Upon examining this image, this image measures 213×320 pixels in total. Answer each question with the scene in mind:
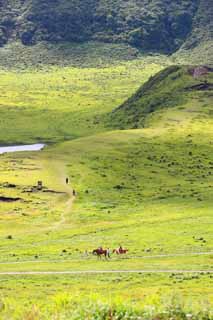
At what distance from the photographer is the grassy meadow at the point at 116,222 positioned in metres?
24.9

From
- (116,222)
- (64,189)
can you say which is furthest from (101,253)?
(64,189)

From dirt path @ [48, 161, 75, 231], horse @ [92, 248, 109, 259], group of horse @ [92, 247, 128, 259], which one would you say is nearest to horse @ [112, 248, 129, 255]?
group of horse @ [92, 247, 128, 259]

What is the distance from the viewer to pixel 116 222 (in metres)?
93.6

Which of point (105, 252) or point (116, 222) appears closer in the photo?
point (105, 252)

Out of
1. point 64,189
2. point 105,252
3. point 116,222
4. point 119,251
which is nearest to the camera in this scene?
point 105,252

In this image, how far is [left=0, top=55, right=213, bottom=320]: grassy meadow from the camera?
24.9 meters

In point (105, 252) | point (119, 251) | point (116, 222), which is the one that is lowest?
point (116, 222)

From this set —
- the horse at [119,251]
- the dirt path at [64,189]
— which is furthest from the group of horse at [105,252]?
the dirt path at [64,189]

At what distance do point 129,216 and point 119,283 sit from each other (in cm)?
4750

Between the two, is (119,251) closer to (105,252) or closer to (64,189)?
(105,252)

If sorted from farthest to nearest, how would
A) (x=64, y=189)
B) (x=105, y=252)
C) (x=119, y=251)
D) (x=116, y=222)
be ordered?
1. (x=64, y=189)
2. (x=116, y=222)
3. (x=119, y=251)
4. (x=105, y=252)

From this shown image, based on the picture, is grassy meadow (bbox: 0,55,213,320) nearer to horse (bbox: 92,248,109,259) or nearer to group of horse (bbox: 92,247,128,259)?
group of horse (bbox: 92,247,128,259)

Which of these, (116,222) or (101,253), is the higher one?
(101,253)

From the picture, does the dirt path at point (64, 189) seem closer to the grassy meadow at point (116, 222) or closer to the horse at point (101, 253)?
the grassy meadow at point (116, 222)
